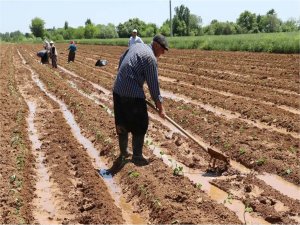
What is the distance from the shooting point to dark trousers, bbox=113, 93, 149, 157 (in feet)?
18.0

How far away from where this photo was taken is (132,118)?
5.53 meters

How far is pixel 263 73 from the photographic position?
46.8ft

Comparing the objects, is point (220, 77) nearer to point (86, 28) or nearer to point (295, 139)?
point (295, 139)

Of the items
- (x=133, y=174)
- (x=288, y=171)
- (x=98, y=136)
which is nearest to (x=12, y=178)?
(x=133, y=174)

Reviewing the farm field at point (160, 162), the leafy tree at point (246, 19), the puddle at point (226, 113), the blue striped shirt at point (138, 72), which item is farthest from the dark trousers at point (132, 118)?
the leafy tree at point (246, 19)

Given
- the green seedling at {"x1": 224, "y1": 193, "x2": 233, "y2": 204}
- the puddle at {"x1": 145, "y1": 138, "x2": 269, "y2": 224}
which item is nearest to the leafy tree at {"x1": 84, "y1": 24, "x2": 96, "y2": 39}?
the puddle at {"x1": 145, "y1": 138, "x2": 269, "y2": 224}

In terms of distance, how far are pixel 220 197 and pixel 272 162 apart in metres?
1.29

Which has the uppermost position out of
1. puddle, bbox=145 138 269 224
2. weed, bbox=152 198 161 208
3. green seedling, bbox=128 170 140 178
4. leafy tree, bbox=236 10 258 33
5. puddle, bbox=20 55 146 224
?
leafy tree, bbox=236 10 258 33

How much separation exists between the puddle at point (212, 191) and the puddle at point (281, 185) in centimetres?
69

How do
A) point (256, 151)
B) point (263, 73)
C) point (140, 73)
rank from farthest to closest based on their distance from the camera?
point (263, 73) → point (256, 151) → point (140, 73)

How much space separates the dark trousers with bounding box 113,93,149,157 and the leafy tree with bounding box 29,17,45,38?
100.0 m

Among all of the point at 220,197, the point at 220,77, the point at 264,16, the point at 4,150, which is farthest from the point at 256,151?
the point at 264,16

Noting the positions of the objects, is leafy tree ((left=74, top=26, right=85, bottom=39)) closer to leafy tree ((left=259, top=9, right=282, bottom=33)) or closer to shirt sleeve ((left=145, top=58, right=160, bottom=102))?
leafy tree ((left=259, top=9, right=282, bottom=33))

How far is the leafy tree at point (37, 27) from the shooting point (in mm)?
99812
